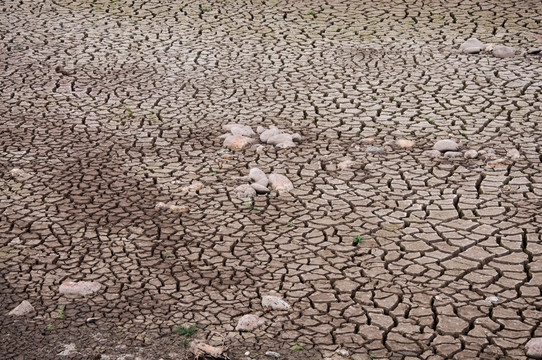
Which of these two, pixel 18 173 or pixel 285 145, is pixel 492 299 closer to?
pixel 285 145

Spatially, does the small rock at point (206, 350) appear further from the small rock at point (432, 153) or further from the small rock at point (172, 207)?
the small rock at point (432, 153)

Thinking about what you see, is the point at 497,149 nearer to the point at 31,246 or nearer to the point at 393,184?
the point at 393,184

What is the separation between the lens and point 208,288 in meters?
5.20

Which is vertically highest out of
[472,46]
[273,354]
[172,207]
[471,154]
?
[472,46]

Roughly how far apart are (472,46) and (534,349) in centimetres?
579

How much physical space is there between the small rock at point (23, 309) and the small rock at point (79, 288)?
26 centimetres

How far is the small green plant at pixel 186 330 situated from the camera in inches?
184

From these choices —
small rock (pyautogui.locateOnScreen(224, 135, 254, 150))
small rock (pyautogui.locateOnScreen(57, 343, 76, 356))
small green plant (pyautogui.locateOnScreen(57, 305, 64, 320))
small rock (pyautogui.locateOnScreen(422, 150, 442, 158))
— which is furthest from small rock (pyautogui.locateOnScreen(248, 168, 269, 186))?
small rock (pyautogui.locateOnScreen(57, 343, 76, 356))

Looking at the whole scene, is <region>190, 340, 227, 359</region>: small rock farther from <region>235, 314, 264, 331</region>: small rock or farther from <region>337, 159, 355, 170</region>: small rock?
<region>337, 159, 355, 170</region>: small rock

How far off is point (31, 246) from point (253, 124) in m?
2.83

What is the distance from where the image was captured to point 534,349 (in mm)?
4434

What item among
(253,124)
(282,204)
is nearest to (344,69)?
(253,124)

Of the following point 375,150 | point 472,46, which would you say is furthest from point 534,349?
point 472,46

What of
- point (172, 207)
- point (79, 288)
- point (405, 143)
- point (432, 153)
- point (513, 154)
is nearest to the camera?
point (79, 288)
